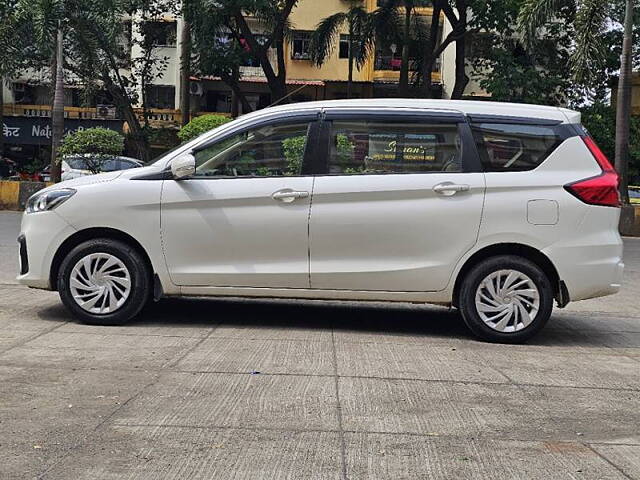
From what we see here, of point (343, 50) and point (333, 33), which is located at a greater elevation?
point (343, 50)

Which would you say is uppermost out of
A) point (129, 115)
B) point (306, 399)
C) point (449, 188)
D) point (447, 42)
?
point (447, 42)

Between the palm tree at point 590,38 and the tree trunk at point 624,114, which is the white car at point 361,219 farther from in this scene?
the tree trunk at point 624,114

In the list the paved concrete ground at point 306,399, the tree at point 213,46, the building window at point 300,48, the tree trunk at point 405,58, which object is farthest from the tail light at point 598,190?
the building window at point 300,48

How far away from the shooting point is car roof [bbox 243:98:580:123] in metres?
7.26

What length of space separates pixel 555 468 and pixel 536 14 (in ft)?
58.1

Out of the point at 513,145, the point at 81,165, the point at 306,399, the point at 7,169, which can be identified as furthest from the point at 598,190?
the point at 7,169

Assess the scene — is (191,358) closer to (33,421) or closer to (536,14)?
(33,421)

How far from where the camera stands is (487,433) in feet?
15.3

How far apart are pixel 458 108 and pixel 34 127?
125 feet

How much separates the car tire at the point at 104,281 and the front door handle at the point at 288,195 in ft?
4.11

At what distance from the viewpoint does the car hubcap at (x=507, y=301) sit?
7.05m

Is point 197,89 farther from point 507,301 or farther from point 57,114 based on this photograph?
point 507,301

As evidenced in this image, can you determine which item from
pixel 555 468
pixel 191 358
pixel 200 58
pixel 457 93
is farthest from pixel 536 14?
pixel 555 468

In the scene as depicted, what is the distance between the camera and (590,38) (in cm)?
1914
